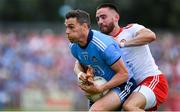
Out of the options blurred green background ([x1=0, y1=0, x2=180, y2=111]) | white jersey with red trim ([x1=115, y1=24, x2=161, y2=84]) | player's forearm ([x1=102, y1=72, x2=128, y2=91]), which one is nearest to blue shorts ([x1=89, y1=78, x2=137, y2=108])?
player's forearm ([x1=102, y1=72, x2=128, y2=91])

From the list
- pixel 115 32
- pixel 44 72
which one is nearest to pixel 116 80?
pixel 115 32

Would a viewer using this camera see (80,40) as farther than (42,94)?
No

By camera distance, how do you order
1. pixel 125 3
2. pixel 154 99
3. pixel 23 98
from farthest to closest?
pixel 125 3
pixel 23 98
pixel 154 99

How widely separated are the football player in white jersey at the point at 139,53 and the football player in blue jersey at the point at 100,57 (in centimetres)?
40

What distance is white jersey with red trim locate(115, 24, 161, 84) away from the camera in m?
11.7

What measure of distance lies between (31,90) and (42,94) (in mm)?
400

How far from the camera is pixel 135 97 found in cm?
1120

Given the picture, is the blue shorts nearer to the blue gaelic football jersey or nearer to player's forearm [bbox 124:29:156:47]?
the blue gaelic football jersey

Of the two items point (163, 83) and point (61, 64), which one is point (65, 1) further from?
point (163, 83)

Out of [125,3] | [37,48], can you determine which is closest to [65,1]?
[125,3]

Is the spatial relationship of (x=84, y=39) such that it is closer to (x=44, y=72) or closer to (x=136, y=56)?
(x=136, y=56)

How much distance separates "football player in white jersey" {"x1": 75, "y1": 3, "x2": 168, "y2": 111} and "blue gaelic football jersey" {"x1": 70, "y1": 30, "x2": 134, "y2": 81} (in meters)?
0.40

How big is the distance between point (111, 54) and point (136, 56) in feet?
3.44

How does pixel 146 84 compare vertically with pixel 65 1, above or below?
above
